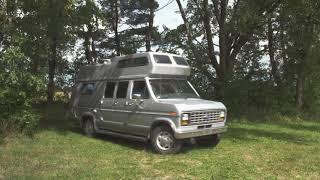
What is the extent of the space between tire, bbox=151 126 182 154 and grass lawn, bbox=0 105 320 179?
0.23m

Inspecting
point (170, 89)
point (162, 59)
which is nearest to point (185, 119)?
point (170, 89)

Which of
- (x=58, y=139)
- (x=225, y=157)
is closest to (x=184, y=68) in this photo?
(x=225, y=157)

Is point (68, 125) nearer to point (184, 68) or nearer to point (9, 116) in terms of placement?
point (9, 116)

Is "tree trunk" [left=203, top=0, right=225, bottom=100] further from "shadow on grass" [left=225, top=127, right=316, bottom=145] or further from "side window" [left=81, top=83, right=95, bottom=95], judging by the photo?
"side window" [left=81, top=83, right=95, bottom=95]

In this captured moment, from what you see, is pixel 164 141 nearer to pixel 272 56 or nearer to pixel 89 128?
pixel 89 128

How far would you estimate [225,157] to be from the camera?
37.9 ft

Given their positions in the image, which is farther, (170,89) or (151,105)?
(170,89)

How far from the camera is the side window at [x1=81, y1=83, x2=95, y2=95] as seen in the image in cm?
1518

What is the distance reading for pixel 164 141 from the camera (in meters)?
11.8

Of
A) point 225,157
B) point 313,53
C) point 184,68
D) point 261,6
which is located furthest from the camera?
point 313,53

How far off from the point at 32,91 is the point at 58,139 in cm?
179

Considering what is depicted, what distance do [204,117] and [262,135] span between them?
467 centimetres

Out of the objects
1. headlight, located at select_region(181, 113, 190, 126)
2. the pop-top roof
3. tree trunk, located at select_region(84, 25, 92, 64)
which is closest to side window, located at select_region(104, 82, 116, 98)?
the pop-top roof

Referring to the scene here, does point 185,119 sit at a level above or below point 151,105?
below
